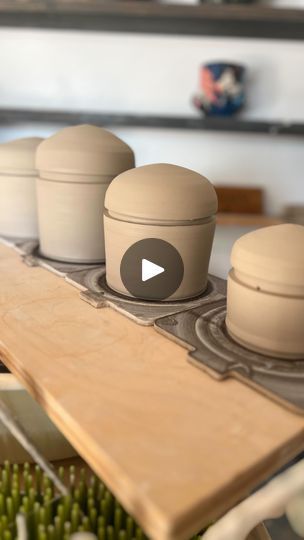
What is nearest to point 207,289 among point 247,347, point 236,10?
point 247,347

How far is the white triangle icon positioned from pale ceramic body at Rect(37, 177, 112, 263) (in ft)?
0.44

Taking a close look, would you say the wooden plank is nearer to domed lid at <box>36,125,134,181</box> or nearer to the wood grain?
the wood grain

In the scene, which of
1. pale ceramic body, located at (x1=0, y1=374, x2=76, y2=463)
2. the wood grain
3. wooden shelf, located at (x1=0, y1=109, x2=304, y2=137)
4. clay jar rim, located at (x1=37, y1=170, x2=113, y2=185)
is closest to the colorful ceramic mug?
wooden shelf, located at (x1=0, y1=109, x2=304, y2=137)

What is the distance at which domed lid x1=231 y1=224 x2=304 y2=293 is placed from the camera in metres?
0.38

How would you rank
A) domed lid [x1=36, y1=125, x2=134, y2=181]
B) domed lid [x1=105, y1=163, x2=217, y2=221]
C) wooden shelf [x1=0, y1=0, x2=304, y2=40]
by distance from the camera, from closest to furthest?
domed lid [x1=105, y1=163, x2=217, y2=221], domed lid [x1=36, y1=125, x2=134, y2=181], wooden shelf [x1=0, y1=0, x2=304, y2=40]

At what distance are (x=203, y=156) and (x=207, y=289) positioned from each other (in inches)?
36.6

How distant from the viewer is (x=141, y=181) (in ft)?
1.61

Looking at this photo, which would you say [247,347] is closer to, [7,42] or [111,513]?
[111,513]

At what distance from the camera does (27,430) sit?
53 centimetres

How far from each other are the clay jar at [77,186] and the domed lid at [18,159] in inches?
3.5

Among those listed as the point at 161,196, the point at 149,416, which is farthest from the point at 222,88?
the point at 149,416

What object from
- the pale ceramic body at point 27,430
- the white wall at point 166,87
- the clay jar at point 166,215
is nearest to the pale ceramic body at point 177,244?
the clay jar at point 166,215

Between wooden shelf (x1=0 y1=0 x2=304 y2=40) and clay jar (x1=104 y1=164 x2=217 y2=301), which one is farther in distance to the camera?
wooden shelf (x1=0 y1=0 x2=304 y2=40)

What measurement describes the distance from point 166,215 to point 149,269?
61 mm
